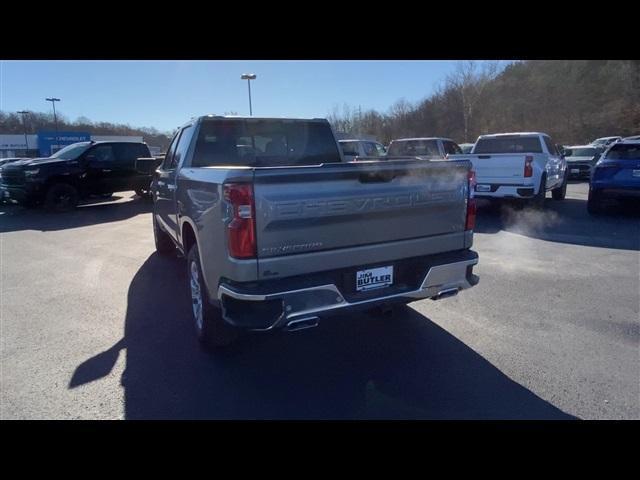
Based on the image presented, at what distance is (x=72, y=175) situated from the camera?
1256 cm

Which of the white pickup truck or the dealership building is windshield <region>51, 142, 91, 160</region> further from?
the dealership building

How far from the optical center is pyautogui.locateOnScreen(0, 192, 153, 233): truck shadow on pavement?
10.6 metres

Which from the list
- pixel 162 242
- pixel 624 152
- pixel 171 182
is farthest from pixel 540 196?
pixel 171 182

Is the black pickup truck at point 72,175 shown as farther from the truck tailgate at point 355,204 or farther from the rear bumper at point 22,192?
the truck tailgate at point 355,204

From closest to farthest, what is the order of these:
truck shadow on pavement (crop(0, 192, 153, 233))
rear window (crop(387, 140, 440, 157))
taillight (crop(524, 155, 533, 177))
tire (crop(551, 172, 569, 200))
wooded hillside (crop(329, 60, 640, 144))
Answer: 1. taillight (crop(524, 155, 533, 177))
2. truck shadow on pavement (crop(0, 192, 153, 233))
3. rear window (crop(387, 140, 440, 157))
4. tire (crop(551, 172, 569, 200))
5. wooded hillside (crop(329, 60, 640, 144))

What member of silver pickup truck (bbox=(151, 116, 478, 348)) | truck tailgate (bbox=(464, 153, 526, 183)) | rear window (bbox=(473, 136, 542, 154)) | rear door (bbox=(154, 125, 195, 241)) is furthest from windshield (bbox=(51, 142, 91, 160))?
rear window (bbox=(473, 136, 542, 154))

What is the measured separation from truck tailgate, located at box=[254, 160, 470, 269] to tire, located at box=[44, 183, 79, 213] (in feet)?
39.7

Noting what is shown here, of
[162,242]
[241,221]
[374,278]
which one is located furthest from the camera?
[162,242]

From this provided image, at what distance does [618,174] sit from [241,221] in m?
10.1

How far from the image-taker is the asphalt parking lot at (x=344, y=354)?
2.93m

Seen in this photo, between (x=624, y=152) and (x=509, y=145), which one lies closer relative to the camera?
(x=624, y=152)

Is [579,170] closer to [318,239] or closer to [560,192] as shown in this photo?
[560,192]
